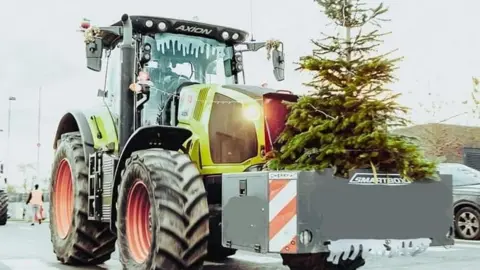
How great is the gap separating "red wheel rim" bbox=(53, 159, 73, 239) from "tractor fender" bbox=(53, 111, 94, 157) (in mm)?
498

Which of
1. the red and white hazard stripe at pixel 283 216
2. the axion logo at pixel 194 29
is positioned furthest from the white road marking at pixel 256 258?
the red and white hazard stripe at pixel 283 216

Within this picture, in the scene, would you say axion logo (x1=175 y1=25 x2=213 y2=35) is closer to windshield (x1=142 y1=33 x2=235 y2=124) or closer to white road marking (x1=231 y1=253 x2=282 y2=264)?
windshield (x1=142 y1=33 x2=235 y2=124)

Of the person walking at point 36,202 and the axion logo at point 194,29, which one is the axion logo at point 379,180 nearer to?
the axion logo at point 194,29

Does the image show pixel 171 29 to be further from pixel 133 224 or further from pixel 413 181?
pixel 413 181

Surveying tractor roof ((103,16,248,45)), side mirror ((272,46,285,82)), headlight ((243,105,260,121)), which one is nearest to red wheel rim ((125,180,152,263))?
headlight ((243,105,260,121))

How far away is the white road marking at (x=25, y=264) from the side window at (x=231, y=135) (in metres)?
2.94

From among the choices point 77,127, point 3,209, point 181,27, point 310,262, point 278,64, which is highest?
point 181,27

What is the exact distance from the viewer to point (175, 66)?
859 cm

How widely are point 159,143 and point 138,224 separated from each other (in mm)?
861

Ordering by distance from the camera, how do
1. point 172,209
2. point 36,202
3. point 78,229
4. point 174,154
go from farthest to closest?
point 36,202 < point 78,229 < point 174,154 < point 172,209

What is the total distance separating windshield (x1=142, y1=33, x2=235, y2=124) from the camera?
27.8 ft

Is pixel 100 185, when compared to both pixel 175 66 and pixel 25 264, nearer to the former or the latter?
pixel 175 66

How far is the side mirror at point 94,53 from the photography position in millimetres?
8805

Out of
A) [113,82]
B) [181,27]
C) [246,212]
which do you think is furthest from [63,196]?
[246,212]
